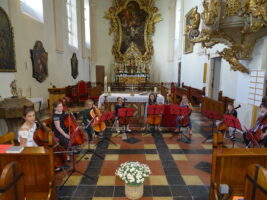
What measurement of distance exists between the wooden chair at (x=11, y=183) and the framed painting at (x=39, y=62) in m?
7.04

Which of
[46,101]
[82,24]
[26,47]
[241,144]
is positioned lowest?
[241,144]

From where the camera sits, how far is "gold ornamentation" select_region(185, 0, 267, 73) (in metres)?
4.54

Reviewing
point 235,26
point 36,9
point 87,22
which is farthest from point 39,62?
point 87,22

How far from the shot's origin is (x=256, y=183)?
1423mm

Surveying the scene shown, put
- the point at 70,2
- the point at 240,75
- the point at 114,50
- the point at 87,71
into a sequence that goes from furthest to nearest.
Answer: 1. the point at 114,50
2. the point at 87,71
3. the point at 70,2
4. the point at 240,75

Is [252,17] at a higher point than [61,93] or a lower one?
higher

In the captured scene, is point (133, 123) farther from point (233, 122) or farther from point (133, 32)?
point (133, 32)

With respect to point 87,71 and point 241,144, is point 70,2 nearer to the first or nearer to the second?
point 87,71

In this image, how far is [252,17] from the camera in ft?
15.0

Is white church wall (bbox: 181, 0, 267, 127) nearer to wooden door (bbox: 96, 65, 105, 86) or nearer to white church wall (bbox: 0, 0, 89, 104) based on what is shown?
white church wall (bbox: 0, 0, 89, 104)

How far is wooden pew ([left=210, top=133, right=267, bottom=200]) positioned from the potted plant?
981mm

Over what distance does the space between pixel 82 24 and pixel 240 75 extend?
1233 centimetres

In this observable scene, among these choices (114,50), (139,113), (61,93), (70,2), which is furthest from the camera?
(114,50)

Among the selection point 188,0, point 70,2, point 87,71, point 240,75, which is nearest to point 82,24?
point 70,2
